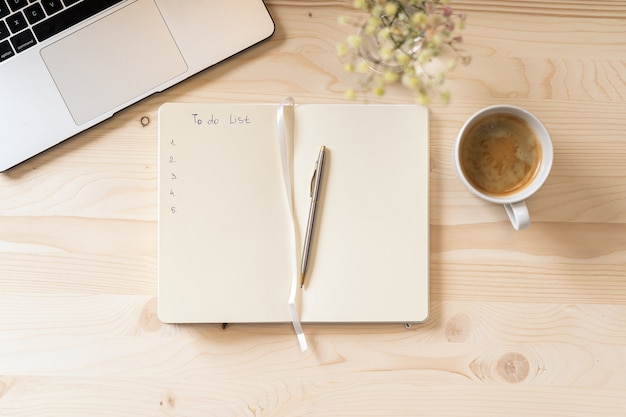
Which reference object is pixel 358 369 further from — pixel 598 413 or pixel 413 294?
pixel 598 413

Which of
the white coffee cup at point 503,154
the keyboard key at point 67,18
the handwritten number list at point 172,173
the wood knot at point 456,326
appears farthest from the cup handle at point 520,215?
the keyboard key at point 67,18

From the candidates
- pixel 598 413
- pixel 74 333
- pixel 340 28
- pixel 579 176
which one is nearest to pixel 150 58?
pixel 340 28

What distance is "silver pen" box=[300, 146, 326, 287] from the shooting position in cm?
64

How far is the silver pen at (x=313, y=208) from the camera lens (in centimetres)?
64

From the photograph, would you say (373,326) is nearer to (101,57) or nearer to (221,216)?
(221,216)

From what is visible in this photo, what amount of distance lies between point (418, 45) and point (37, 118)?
1.41ft

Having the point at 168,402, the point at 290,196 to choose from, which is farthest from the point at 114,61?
the point at 168,402

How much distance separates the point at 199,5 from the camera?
0.64m

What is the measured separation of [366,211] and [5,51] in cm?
44

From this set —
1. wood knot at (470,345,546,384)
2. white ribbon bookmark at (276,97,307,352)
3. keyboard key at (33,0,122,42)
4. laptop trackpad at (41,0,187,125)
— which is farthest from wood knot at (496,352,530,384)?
keyboard key at (33,0,122,42)

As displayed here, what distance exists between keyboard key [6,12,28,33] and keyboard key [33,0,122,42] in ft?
0.04

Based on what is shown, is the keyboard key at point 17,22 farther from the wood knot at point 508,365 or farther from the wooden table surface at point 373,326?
the wood knot at point 508,365

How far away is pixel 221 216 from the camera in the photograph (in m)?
0.64

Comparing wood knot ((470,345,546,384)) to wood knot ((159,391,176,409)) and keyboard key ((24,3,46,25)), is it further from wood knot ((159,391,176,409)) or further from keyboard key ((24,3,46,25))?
keyboard key ((24,3,46,25))
